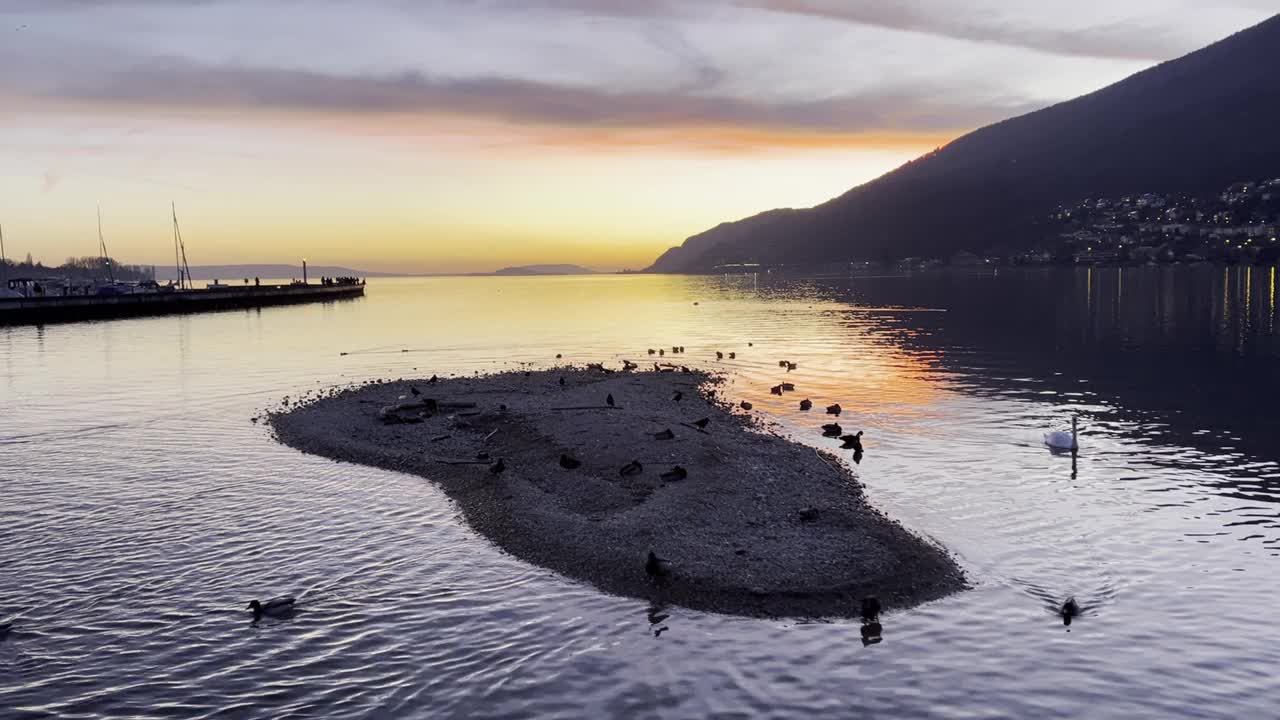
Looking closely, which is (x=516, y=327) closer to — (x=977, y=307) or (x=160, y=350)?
(x=160, y=350)

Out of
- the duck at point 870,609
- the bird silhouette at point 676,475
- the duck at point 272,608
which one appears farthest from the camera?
the bird silhouette at point 676,475

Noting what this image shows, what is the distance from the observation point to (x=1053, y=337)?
74.9 m

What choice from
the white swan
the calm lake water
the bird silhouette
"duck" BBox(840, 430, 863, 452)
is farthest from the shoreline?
the white swan

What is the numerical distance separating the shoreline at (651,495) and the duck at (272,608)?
5.58 metres

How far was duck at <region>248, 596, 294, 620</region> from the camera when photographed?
1584 cm

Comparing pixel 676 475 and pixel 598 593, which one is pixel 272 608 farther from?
pixel 676 475

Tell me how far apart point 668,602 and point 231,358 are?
60.0m

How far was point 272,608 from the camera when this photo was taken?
16.0 metres

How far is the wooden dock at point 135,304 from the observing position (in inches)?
4011

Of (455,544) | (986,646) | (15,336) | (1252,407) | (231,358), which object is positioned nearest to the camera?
(986,646)

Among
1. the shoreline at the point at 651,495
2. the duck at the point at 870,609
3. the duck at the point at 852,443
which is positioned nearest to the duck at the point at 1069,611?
the shoreline at the point at 651,495

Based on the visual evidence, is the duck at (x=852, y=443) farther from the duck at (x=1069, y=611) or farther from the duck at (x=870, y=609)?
the duck at (x=870, y=609)

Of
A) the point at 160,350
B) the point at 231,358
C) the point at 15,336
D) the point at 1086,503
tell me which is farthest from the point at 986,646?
the point at 15,336

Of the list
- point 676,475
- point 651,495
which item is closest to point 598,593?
point 651,495
